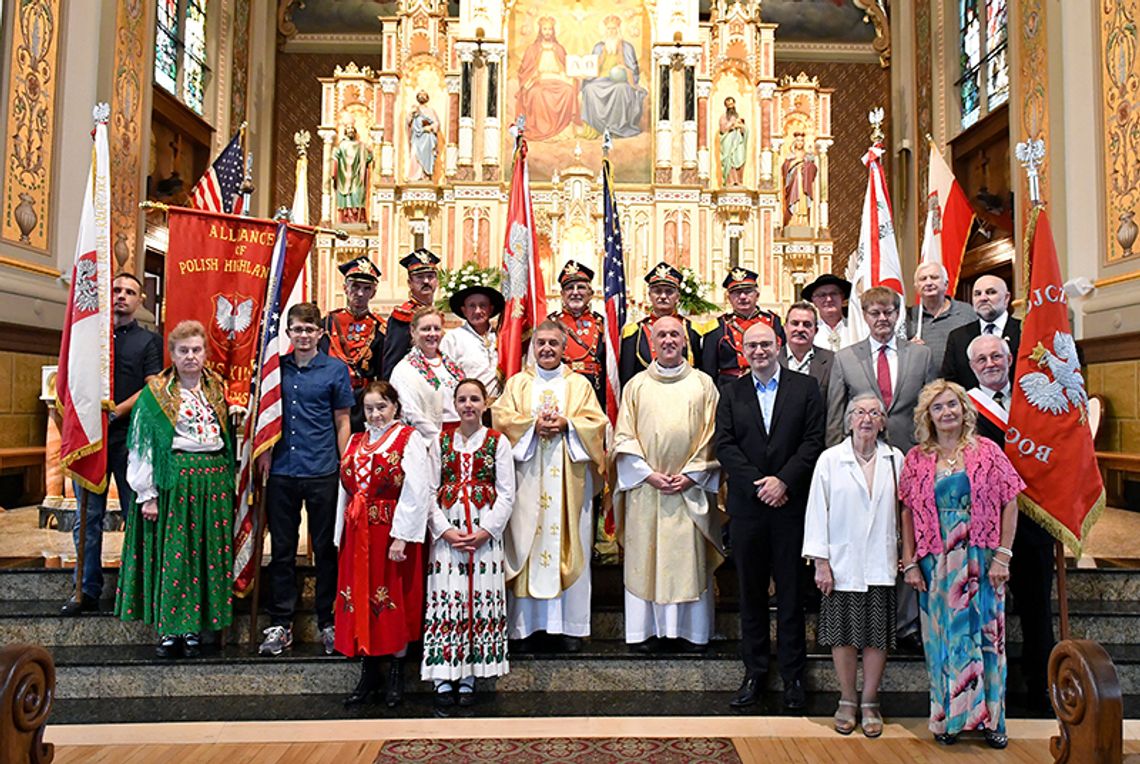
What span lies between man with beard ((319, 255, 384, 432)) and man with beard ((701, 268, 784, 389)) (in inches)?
74.1

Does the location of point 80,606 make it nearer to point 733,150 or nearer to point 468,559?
point 468,559

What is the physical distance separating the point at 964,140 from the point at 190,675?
11.8 m

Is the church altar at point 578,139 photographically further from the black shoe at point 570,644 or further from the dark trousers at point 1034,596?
the dark trousers at point 1034,596

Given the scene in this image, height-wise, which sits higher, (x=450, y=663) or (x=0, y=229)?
(x=0, y=229)

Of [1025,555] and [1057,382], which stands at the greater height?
[1057,382]

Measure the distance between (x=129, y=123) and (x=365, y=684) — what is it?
26.0 feet

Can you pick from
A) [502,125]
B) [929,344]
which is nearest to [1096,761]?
[929,344]

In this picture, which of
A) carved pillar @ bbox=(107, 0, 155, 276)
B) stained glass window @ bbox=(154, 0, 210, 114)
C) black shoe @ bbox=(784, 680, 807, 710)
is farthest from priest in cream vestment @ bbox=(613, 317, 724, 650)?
stained glass window @ bbox=(154, 0, 210, 114)

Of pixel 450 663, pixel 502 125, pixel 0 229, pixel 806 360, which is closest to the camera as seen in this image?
pixel 450 663

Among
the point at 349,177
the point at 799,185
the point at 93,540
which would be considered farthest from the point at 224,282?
the point at 799,185

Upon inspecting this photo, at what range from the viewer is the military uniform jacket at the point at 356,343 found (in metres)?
4.92

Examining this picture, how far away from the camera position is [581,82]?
40.0 ft

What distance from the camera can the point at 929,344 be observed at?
445cm

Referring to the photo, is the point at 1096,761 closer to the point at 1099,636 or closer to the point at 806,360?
the point at 1099,636
